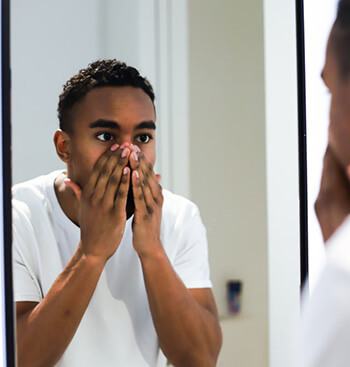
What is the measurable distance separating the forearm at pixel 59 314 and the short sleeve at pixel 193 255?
0.08 metres

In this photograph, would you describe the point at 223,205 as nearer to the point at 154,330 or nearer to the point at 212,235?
the point at 212,235

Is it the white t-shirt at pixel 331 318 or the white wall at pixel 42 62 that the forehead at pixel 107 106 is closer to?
the white wall at pixel 42 62

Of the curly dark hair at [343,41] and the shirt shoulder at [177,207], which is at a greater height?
the curly dark hair at [343,41]

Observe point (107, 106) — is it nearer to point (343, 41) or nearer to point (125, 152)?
point (125, 152)

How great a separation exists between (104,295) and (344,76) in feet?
1.14

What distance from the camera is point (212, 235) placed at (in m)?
0.74

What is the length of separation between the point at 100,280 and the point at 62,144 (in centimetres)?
13

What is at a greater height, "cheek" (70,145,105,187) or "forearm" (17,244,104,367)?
"cheek" (70,145,105,187)

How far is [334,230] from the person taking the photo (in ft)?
1.43

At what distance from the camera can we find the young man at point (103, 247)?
60cm

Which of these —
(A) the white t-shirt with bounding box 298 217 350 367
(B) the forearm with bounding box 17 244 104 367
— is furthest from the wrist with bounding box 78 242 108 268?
(A) the white t-shirt with bounding box 298 217 350 367

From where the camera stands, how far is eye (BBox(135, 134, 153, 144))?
634 mm

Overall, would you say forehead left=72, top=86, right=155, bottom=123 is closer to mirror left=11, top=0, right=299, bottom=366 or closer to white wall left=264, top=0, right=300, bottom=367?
mirror left=11, top=0, right=299, bottom=366

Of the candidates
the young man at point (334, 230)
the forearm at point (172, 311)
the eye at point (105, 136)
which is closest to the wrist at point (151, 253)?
the forearm at point (172, 311)
